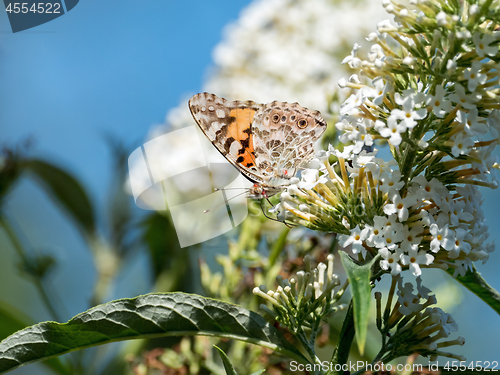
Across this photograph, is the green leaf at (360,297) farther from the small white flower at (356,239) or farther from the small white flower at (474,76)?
the small white flower at (474,76)

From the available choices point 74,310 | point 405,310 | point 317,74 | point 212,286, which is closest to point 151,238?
point 74,310

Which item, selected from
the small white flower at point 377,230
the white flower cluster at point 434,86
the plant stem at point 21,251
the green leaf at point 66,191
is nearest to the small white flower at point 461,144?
the white flower cluster at point 434,86

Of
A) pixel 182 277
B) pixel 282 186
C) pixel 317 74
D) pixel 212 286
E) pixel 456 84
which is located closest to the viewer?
pixel 456 84

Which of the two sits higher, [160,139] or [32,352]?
[160,139]

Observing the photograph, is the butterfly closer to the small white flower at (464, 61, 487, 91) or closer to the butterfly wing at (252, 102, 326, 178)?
the butterfly wing at (252, 102, 326, 178)

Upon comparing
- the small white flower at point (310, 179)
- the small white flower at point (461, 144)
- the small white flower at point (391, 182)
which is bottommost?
the small white flower at point (391, 182)

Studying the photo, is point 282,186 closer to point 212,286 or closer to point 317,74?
point 212,286
